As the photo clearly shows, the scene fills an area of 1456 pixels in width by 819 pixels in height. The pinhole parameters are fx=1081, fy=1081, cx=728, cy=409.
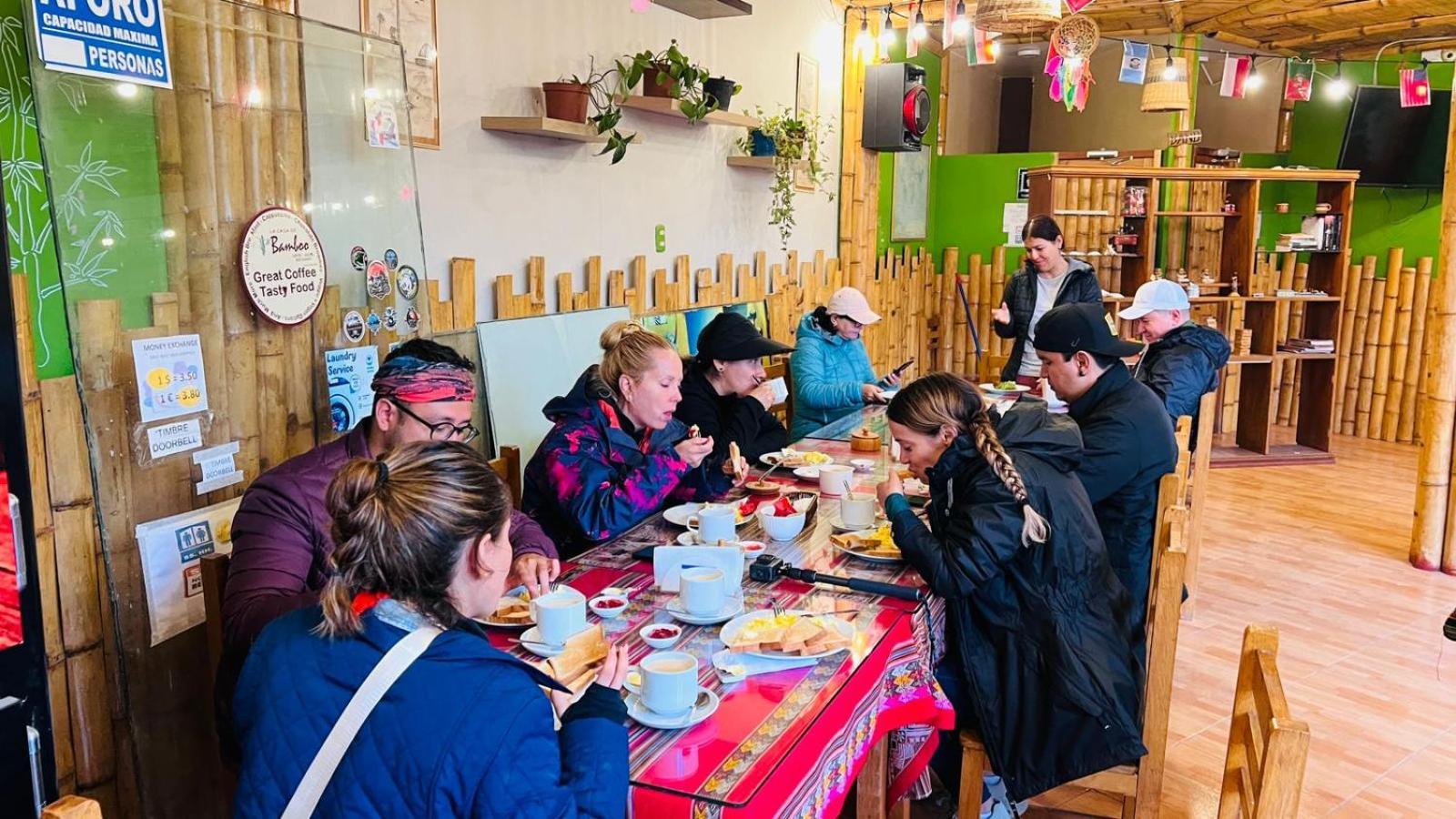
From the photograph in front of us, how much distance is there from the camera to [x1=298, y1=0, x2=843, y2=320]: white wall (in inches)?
158

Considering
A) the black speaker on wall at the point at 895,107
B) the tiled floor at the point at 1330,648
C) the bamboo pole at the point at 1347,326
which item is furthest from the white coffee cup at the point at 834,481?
the bamboo pole at the point at 1347,326

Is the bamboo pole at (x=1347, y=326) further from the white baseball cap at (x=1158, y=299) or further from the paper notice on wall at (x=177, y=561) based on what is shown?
the paper notice on wall at (x=177, y=561)

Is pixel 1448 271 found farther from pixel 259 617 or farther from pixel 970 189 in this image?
pixel 259 617

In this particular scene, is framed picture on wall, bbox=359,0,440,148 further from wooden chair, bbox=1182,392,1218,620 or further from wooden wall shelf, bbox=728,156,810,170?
wooden chair, bbox=1182,392,1218,620

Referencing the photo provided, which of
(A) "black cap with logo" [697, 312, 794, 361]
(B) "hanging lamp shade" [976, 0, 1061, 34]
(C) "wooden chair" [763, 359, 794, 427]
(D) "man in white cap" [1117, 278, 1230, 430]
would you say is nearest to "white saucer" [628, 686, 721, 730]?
(A) "black cap with logo" [697, 312, 794, 361]

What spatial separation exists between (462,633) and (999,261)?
8189 millimetres

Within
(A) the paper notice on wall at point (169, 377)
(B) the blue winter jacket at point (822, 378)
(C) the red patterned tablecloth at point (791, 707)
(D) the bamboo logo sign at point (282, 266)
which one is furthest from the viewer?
(B) the blue winter jacket at point (822, 378)

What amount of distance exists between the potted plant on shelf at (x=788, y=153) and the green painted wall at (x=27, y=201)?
13.4 feet

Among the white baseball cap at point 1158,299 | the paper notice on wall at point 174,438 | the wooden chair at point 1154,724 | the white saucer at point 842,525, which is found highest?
the white baseball cap at point 1158,299

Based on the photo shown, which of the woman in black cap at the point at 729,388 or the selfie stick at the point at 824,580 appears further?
the woman in black cap at the point at 729,388

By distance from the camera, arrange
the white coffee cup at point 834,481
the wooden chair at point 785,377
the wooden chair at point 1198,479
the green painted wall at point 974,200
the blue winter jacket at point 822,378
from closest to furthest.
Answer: the white coffee cup at point 834,481 → the wooden chair at point 1198,479 → the blue winter jacket at point 822,378 → the wooden chair at point 785,377 → the green painted wall at point 974,200

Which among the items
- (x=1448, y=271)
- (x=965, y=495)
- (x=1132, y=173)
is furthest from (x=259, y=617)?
(x=1132, y=173)

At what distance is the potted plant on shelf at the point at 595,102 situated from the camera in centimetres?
436

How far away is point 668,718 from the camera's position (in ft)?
5.67
